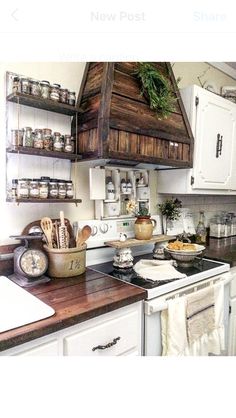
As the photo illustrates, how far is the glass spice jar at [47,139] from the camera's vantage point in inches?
44.9

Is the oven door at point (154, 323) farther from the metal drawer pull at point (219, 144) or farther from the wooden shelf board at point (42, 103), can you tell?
the metal drawer pull at point (219, 144)

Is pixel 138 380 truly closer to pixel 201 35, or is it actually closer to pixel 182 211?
pixel 201 35

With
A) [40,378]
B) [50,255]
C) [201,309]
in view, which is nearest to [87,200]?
[50,255]

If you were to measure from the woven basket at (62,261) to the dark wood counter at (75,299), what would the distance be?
0.03 meters

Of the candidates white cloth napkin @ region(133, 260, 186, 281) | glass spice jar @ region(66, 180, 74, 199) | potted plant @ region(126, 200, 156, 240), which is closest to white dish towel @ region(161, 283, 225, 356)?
white cloth napkin @ region(133, 260, 186, 281)

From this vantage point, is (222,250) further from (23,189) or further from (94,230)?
(23,189)

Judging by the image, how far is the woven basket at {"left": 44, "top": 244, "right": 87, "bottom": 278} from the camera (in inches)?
44.3

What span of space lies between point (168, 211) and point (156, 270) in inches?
23.0

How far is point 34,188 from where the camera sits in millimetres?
1115

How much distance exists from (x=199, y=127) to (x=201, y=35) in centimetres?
114

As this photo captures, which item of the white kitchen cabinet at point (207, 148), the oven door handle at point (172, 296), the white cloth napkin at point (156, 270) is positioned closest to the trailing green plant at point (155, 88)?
the white kitchen cabinet at point (207, 148)

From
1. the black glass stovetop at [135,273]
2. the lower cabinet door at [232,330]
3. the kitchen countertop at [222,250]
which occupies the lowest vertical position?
the lower cabinet door at [232,330]

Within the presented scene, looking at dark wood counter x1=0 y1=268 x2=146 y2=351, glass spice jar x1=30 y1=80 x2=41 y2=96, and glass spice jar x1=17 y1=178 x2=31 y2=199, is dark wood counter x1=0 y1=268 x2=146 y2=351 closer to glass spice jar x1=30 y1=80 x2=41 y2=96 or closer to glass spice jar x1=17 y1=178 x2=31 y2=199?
glass spice jar x1=17 y1=178 x2=31 y2=199

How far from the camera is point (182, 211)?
1910 mm
